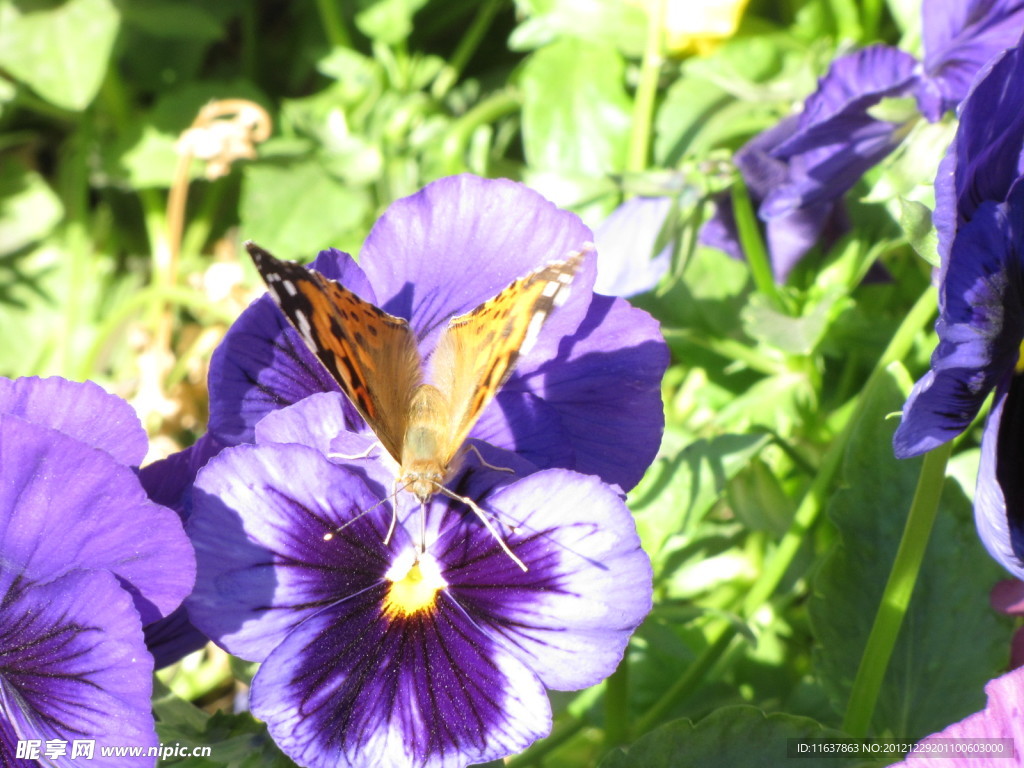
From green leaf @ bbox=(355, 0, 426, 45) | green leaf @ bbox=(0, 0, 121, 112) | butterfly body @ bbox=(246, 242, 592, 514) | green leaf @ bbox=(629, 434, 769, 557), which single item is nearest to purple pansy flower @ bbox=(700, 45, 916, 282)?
green leaf @ bbox=(629, 434, 769, 557)

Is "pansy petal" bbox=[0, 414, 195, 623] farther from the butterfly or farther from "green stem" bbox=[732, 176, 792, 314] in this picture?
"green stem" bbox=[732, 176, 792, 314]

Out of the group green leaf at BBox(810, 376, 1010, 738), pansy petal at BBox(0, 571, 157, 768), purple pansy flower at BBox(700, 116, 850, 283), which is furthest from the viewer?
purple pansy flower at BBox(700, 116, 850, 283)

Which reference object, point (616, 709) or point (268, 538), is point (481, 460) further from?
point (616, 709)

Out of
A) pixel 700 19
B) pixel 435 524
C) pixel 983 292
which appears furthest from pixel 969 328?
pixel 700 19

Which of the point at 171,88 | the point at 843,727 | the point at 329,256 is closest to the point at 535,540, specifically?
the point at 329,256

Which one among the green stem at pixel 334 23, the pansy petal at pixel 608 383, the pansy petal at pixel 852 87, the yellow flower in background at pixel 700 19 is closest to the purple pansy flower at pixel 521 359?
the pansy petal at pixel 608 383

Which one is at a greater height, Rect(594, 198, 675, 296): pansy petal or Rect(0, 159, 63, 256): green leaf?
Rect(594, 198, 675, 296): pansy petal
